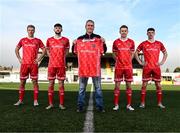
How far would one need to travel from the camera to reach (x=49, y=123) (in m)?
5.79

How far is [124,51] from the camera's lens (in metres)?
8.30

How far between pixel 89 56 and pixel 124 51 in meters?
1.14

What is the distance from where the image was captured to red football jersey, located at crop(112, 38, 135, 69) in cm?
830

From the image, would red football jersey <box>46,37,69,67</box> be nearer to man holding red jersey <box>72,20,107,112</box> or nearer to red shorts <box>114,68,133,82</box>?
man holding red jersey <box>72,20,107,112</box>

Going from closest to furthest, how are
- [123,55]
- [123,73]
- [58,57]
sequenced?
1. [58,57]
2. [123,55]
3. [123,73]

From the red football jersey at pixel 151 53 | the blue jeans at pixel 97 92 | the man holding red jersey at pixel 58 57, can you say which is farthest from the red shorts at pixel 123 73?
the man holding red jersey at pixel 58 57

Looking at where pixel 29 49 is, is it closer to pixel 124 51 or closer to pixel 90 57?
pixel 90 57

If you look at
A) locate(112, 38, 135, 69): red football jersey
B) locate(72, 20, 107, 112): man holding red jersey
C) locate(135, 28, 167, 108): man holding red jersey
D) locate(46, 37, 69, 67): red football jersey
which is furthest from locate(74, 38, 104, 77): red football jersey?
locate(135, 28, 167, 108): man holding red jersey

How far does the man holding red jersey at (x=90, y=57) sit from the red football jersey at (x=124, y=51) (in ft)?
2.58

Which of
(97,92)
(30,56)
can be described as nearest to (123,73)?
(97,92)

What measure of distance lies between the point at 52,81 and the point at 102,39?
163cm

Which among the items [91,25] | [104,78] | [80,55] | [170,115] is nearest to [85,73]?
[80,55]

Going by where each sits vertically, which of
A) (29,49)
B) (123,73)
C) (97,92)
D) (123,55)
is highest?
(29,49)

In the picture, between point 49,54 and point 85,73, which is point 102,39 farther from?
point 49,54
